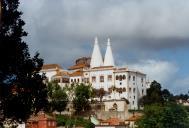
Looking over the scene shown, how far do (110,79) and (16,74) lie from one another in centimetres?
9289

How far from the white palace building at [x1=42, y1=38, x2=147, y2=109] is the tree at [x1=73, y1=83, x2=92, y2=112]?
10.5 metres

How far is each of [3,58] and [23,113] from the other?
220 centimetres

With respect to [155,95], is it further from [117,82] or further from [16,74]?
[16,74]

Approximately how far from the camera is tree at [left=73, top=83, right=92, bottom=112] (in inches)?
3967

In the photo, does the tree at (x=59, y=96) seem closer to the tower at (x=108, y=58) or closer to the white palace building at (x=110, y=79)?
the white palace building at (x=110, y=79)

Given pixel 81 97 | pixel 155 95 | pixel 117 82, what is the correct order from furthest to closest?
pixel 117 82 → pixel 155 95 → pixel 81 97

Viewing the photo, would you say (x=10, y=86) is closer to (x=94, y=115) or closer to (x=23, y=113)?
(x=23, y=113)

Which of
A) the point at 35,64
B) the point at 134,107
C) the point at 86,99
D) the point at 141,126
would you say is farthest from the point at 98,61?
the point at 35,64

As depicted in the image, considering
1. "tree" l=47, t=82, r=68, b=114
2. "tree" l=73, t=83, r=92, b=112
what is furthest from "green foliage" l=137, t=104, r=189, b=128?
"tree" l=73, t=83, r=92, b=112

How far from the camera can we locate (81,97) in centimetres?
10056

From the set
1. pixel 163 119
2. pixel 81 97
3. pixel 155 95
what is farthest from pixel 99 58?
pixel 163 119

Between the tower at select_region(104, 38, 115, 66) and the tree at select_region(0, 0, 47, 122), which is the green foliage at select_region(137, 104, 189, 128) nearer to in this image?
the tower at select_region(104, 38, 115, 66)

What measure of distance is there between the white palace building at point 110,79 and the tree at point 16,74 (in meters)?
87.2

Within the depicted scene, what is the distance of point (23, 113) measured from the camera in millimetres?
24203
